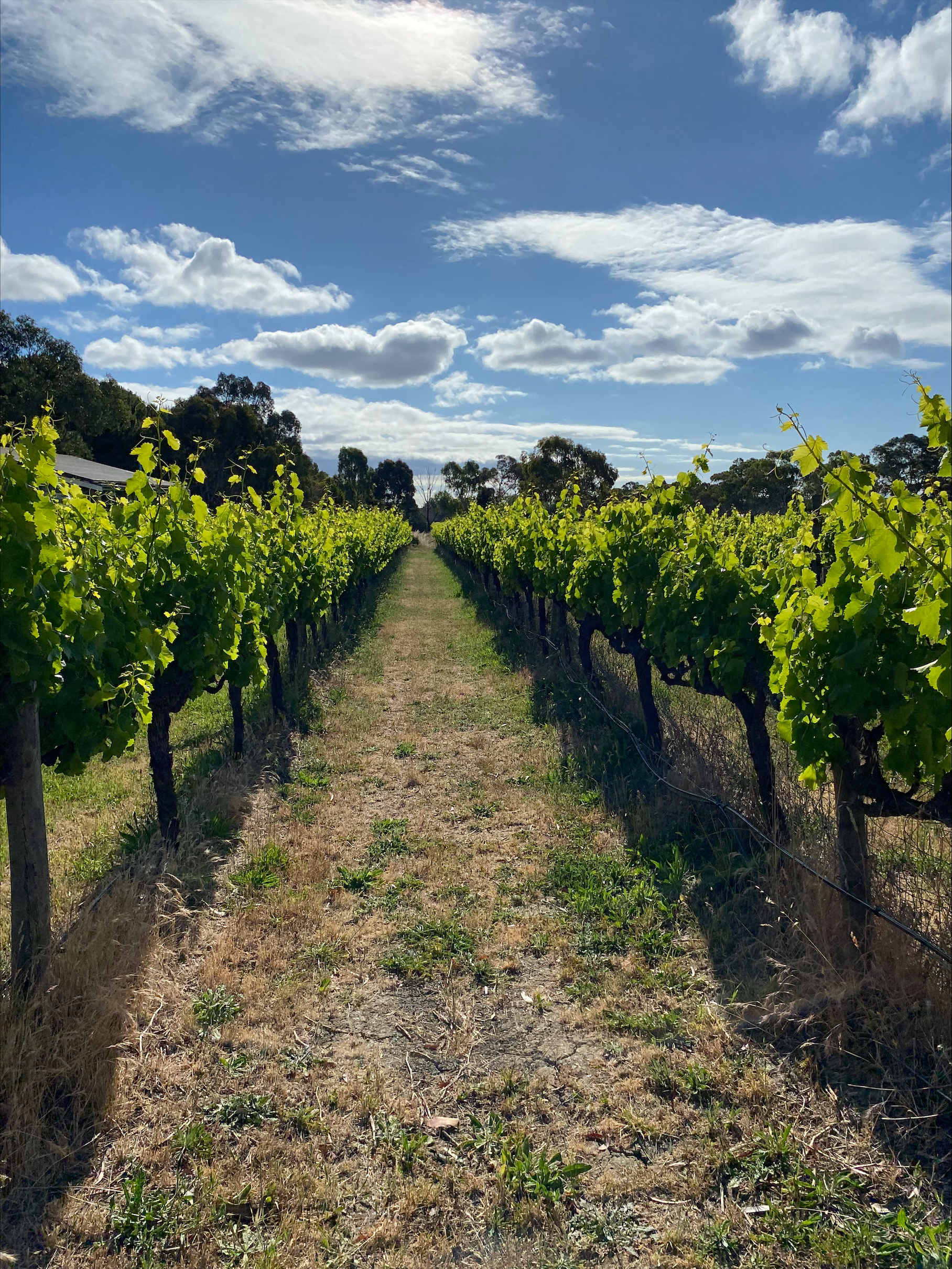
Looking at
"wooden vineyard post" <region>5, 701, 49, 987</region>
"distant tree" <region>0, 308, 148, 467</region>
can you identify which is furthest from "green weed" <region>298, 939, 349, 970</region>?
"distant tree" <region>0, 308, 148, 467</region>

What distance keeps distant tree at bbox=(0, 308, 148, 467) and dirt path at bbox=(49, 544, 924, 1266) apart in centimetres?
3059

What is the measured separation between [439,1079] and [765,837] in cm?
268

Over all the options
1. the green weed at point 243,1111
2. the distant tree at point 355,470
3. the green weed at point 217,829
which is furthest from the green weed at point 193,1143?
the distant tree at point 355,470

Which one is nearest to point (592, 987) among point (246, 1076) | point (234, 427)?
point (246, 1076)

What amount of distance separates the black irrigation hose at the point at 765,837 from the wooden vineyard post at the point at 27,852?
168 inches

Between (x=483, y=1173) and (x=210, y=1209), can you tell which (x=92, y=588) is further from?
(x=483, y=1173)

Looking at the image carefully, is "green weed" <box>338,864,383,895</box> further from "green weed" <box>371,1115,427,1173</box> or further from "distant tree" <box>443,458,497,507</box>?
"distant tree" <box>443,458,497,507</box>

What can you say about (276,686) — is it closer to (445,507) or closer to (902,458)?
(902,458)

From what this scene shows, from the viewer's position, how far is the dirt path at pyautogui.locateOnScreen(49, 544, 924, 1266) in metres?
2.98

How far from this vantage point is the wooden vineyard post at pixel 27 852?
155 inches

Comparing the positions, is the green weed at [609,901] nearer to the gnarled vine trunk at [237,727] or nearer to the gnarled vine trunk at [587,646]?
the gnarled vine trunk at [237,727]

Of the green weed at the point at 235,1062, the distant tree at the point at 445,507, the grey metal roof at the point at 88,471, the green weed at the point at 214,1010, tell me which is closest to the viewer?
the green weed at the point at 235,1062

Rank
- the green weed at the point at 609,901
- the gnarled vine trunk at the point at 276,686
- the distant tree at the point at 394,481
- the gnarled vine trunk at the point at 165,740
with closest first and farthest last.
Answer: the green weed at the point at 609,901 < the gnarled vine trunk at the point at 165,740 < the gnarled vine trunk at the point at 276,686 < the distant tree at the point at 394,481

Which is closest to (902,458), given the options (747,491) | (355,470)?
(747,491)
